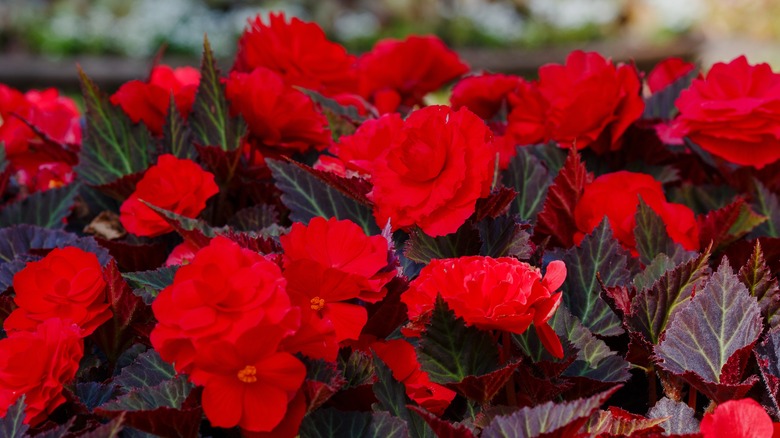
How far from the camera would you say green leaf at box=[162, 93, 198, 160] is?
1.34 meters

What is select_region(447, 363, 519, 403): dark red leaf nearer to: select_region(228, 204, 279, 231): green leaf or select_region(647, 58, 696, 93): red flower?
select_region(228, 204, 279, 231): green leaf

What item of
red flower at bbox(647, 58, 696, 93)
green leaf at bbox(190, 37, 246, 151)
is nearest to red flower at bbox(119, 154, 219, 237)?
green leaf at bbox(190, 37, 246, 151)

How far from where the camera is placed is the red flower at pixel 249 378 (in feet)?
2.41

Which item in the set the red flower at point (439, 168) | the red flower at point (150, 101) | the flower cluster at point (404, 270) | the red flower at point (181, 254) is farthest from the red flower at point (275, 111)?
the red flower at point (439, 168)

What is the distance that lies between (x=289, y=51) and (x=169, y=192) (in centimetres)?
44

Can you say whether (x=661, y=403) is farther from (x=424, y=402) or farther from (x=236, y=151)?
(x=236, y=151)

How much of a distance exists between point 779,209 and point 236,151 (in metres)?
0.77

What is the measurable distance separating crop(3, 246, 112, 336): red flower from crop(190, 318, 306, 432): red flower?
0.82 feet

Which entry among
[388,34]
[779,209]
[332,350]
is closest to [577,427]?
[332,350]

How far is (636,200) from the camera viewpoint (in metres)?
1.16

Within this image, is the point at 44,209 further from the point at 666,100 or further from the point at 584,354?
the point at 666,100

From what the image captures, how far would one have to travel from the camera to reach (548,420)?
0.74 meters

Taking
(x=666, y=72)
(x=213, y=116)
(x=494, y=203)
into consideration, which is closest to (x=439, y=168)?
(x=494, y=203)

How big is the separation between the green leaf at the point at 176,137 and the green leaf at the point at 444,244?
1.60 feet
